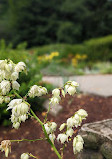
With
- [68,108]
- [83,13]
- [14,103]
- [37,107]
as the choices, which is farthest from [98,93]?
[83,13]

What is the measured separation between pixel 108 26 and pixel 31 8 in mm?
7207

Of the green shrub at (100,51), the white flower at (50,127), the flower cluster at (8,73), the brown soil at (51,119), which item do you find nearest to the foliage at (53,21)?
the green shrub at (100,51)

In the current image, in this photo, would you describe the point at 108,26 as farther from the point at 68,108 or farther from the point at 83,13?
the point at 68,108

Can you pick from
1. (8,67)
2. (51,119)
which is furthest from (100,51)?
(8,67)

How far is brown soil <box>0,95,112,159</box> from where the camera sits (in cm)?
216

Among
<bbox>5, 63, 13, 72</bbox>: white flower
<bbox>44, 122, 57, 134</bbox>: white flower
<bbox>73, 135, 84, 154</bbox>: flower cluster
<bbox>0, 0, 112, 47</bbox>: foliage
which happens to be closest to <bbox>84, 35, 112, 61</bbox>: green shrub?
<bbox>0, 0, 112, 47</bbox>: foliage

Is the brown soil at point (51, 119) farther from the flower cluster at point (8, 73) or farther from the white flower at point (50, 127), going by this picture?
the flower cluster at point (8, 73)

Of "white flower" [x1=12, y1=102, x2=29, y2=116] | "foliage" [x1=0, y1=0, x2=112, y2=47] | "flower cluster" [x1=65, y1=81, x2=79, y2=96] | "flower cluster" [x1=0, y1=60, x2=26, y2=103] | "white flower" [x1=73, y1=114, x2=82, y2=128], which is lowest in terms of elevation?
"white flower" [x1=73, y1=114, x2=82, y2=128]

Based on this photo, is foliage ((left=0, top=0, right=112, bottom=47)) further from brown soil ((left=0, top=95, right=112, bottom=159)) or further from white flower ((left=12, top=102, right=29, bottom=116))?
white flower ((left=12, top=102, right=29, bottom=116))

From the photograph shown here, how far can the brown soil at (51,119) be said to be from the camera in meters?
2.16

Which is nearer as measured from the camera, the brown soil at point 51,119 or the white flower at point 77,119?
the white flower at point 77,119

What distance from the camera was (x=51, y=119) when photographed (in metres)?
2.72

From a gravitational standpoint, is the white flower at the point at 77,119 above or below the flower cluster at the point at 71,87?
below

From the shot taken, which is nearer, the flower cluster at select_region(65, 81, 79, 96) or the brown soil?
the flower cluster at select_region(65, 81, 79, 96)
